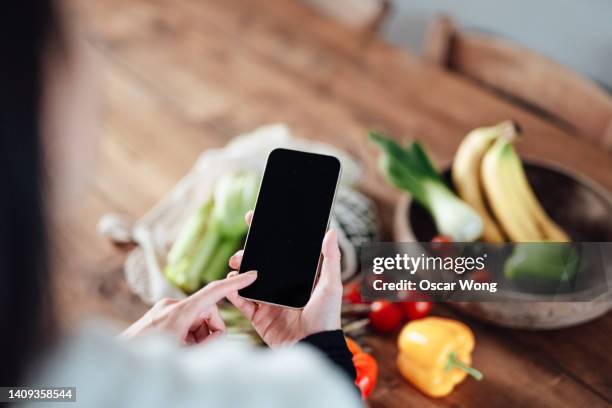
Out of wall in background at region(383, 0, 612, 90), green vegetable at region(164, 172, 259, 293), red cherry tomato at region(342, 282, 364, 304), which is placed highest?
wall in background at region(383, 0, 612, 90)

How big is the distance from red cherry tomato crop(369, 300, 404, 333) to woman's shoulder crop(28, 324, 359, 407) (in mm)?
456

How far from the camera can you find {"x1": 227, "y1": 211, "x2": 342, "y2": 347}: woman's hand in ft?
2.46

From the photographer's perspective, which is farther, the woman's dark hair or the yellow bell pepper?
the yellow bell pepper

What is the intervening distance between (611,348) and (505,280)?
0.19 m

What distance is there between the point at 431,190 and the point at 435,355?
0.31m

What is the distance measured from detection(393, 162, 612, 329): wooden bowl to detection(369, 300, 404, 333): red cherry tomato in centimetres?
10

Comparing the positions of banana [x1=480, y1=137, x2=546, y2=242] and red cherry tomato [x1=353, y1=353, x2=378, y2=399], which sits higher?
banana [x1=480, y1=137, x2=546, y2=242]

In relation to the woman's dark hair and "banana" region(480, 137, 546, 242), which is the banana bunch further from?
the woman's dark hair

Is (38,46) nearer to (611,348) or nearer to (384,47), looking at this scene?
(611,348)

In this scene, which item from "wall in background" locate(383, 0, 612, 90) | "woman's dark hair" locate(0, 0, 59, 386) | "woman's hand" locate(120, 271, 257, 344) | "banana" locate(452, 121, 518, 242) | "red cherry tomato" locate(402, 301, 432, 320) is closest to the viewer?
"woman's dark hair" locate(0, 0, 59, 386)

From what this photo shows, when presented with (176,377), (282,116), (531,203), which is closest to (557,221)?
(531,203)

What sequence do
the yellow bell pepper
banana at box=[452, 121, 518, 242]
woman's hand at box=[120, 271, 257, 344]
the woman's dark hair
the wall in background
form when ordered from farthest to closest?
the wall in background
banana at box=[452, 121, 518, 242]
the yellow bell pepper
woman's hand at box=[120, 271, 257, 344]
the woman's dark hair

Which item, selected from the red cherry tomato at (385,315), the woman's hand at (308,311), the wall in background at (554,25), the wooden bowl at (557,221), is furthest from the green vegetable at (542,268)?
the wall in background at (554,25)

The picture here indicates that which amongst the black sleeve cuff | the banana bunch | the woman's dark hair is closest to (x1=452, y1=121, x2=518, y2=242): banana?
the banana bunch
